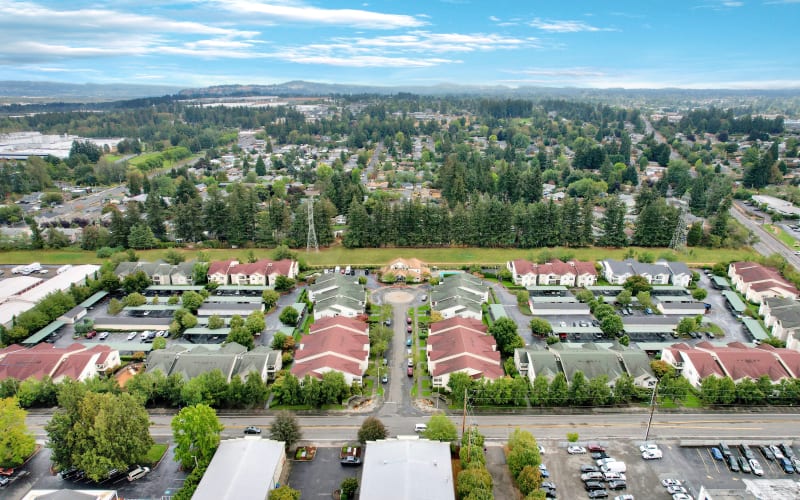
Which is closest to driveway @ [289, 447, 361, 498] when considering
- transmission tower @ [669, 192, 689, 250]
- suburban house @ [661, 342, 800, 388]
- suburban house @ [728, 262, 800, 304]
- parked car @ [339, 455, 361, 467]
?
parked car @ [339, 455, 361, 467]

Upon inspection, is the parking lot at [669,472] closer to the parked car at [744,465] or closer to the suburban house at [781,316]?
the parked car at [744,465]

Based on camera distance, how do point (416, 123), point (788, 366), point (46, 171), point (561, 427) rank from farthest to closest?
point (416, 123)
point (46, 171)
point (788, 366)
point (561, 427)

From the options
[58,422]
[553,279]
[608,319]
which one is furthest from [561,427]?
[58,422]

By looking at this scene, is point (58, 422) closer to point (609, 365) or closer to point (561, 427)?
point (561, 427)

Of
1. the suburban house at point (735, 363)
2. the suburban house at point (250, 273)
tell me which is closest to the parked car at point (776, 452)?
the suburban house at point (735, 363)

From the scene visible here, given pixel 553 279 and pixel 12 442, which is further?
pixel 553 279

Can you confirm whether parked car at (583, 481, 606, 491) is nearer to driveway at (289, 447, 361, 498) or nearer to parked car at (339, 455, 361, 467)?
driveway at (289, 447, 361, 498)

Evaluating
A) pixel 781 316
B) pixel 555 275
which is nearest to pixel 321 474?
pixel 555 275
